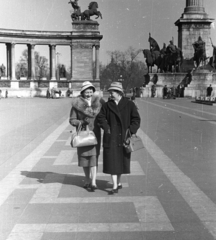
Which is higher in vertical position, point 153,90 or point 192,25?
point 192,25

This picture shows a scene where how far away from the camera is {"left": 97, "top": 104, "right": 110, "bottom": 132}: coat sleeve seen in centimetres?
725

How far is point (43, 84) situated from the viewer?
225 feet

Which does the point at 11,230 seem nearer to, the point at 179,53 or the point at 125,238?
the point at 125,238

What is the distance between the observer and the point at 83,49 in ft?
230

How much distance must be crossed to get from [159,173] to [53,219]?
3.41 meters

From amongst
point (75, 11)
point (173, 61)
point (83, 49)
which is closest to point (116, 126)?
point (173, 61)

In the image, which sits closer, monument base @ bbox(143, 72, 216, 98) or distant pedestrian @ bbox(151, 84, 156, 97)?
monument base @ bbox(143, 72, 216, 98)

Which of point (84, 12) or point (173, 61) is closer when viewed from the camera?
point (173, 61)

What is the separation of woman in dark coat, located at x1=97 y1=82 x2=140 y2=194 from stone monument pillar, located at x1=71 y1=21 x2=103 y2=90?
2454 inches

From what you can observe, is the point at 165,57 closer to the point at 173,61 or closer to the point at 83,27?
the point at 173,61

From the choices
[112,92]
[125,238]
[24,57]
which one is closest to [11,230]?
[125,238]

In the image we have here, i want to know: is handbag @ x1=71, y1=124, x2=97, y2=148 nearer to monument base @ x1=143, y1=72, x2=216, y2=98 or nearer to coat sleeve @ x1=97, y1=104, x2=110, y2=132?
coat sleeve @ x1=97, y1=104, x2=110, y2=132

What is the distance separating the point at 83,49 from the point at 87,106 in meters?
63.3

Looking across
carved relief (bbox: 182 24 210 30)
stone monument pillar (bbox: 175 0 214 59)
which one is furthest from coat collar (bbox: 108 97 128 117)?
carved relief (bbox: 182 24 210 30)
